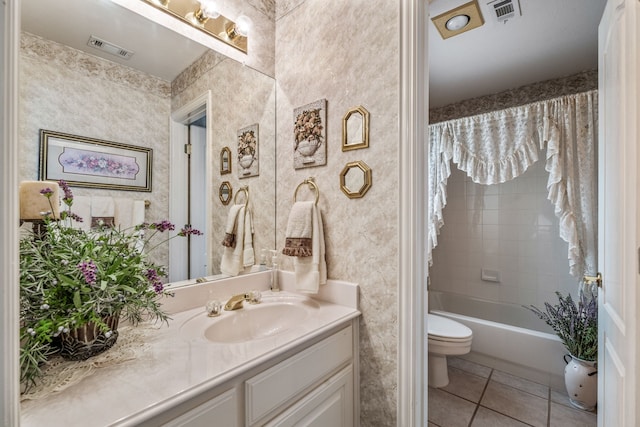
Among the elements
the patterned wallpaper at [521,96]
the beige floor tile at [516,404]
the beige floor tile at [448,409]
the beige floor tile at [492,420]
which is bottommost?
the beige floor tile at [448,409]

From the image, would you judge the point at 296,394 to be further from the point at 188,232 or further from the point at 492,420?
the point at 492,420

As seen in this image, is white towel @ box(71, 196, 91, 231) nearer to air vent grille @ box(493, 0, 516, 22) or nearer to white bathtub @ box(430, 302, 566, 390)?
air vent grille @ box(493, 0, 516, 22)

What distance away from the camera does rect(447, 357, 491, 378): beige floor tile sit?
2099 mm

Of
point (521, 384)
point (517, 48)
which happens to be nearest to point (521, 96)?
point (517, 48)

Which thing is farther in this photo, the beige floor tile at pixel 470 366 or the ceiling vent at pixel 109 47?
the beige floor tile at pixel 470 366

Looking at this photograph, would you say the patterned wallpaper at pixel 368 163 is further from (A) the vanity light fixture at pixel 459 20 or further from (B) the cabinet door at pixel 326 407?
(A) the vanity light fixture at pixel 459 20

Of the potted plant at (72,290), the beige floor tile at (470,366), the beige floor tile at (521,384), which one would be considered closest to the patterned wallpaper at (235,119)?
the potted plant at (72,290)

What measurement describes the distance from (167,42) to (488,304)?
10.6ft

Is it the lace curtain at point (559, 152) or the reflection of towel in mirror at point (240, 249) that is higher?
the lace curtain at point (559, 152)

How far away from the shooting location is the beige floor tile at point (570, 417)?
159 centimetres

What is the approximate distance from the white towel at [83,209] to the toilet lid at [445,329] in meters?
1.95

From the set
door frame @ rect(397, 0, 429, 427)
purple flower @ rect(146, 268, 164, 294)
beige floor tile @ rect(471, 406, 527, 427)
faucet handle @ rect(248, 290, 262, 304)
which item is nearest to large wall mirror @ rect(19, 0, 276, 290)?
faucet handle @ rect(248, 290, 262, 304)

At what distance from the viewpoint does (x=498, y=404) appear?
1.76m

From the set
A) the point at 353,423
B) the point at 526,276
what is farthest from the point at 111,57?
the point at 526,276
